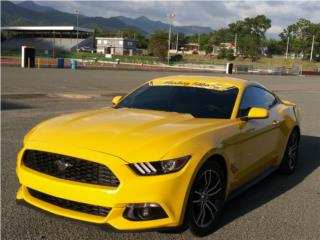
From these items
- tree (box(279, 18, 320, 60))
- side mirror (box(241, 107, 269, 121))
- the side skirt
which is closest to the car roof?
side mirror (box(241, 107, 269, 121))

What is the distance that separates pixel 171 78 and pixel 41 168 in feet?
8.48

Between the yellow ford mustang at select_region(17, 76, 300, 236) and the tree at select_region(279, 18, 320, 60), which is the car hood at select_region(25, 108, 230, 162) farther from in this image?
the tree at select_region(279, 18, 320, 60)

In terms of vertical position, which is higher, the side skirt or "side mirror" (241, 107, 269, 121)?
"side mirror" (241, 107, 269, 121)

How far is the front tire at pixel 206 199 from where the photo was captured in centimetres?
417

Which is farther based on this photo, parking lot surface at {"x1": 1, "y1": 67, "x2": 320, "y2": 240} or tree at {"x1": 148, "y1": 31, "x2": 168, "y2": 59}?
tree at {"x1": 148, "y1": 31, "x2": 168, "y2": 59}

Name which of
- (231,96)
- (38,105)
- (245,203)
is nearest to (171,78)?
(231,96)

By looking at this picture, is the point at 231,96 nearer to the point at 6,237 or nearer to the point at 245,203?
the point at 245,203

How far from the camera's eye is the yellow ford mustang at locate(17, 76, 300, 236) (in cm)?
378

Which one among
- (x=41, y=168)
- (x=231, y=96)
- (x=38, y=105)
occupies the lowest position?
(x=38, y=105)

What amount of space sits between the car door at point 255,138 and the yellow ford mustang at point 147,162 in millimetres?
15

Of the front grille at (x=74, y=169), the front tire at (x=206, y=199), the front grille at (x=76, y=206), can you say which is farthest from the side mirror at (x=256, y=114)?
the front grille at (x=76, y=206)

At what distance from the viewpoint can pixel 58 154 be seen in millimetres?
3994

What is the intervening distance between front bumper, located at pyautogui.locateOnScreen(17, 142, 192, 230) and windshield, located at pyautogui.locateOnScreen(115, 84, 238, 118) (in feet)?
4.95

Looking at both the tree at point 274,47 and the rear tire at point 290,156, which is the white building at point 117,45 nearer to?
the tree at point 274,47
